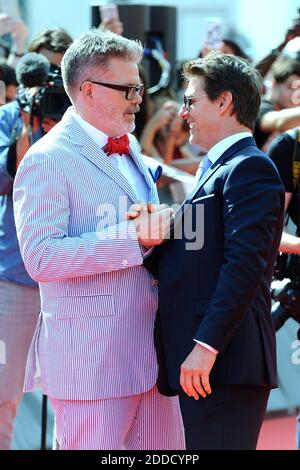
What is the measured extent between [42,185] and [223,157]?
1.85 feet

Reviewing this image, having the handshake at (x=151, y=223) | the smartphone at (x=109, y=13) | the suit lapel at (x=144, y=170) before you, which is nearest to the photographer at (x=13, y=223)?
the suit lapel at (x=144, y=170)

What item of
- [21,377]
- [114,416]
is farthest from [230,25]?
[114,416]

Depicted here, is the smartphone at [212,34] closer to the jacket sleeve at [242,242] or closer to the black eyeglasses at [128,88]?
the black eyeglasses at [128,88]

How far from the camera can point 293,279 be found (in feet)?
12.7

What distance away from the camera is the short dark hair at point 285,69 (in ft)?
16.8

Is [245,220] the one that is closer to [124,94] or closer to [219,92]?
[219,92]

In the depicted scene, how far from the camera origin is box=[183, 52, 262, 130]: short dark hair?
292 centimetres

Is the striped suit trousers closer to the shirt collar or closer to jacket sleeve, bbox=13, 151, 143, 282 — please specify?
jacket sleeve, bbox=13, 151, 143, 282

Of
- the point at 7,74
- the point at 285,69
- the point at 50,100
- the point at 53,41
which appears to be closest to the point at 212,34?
the point at 285,69

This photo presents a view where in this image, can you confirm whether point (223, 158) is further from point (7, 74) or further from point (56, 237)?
point (7, 74)

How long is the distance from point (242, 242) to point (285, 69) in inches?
102

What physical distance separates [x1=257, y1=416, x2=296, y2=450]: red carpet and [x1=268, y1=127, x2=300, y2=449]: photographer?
131cm

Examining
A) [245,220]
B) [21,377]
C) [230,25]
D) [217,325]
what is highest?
[245,220]

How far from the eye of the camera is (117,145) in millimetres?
3150
